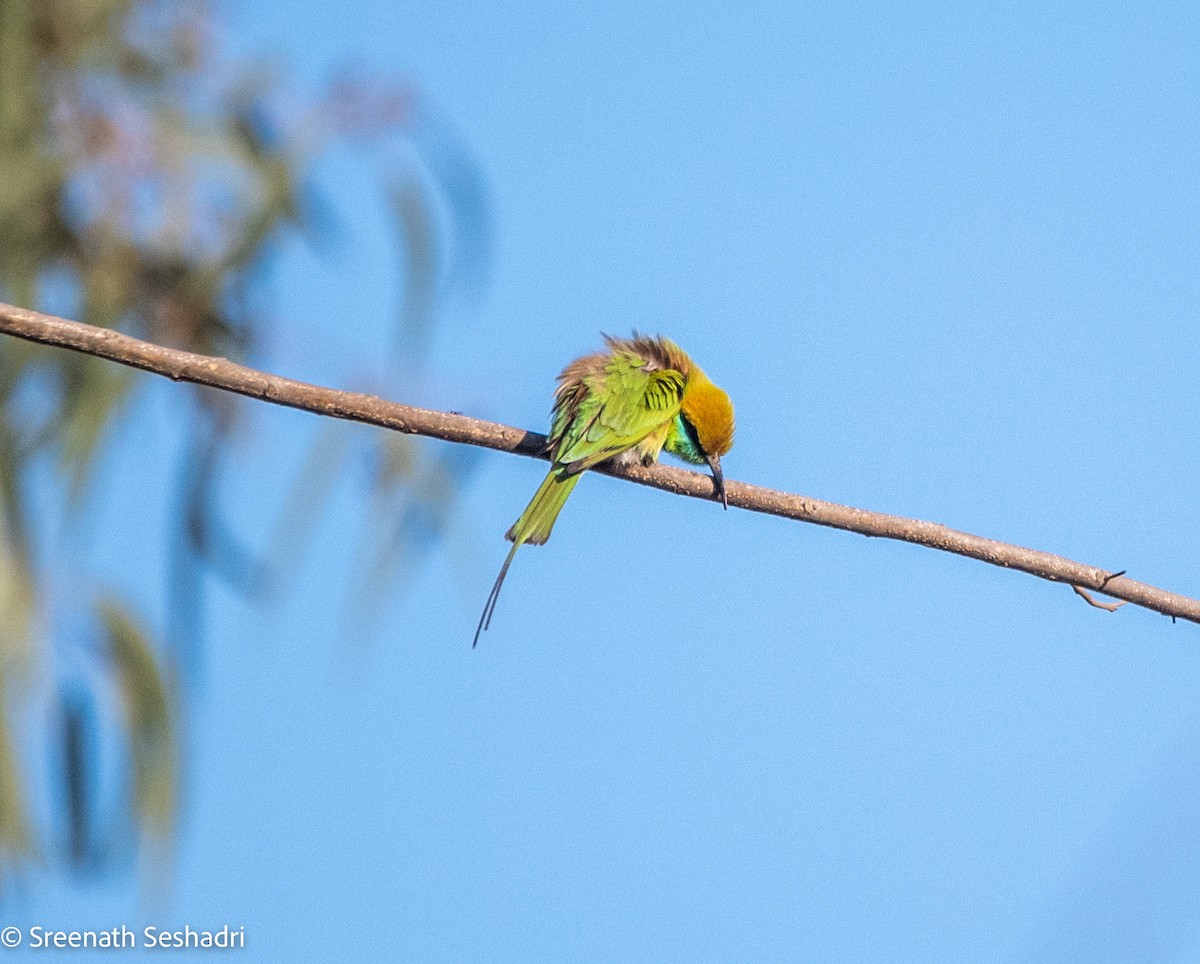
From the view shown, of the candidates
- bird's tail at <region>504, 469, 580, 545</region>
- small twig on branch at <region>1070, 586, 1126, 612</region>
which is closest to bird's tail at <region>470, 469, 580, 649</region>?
bird's tail at <region>504, 469, 580, 545</region>

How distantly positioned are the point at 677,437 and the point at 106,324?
141 centimetres

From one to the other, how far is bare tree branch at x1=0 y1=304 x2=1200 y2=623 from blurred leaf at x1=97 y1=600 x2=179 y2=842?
1.57 meters

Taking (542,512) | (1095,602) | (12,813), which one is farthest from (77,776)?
(1095,602)

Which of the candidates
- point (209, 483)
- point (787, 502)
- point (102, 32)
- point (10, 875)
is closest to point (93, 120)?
point (102, 32)

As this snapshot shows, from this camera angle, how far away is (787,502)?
2334 millimetres

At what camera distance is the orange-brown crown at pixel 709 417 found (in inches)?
133

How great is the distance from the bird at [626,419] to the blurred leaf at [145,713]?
1.32 m

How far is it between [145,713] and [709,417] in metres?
1.64

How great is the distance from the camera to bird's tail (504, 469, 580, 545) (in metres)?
2.79

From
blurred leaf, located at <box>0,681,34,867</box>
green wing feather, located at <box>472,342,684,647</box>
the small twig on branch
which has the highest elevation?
green wing feather, located at <box>472,342,684,647</box>

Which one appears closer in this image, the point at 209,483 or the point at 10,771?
the point at 10,771

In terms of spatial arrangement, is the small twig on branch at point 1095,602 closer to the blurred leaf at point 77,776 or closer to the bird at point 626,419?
the bird at point 626,419

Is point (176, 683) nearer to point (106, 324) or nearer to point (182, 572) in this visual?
point (182, 572)

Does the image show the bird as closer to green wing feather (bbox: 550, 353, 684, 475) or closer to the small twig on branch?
green wing feather (bbox: 550, 353, 684, 475)
